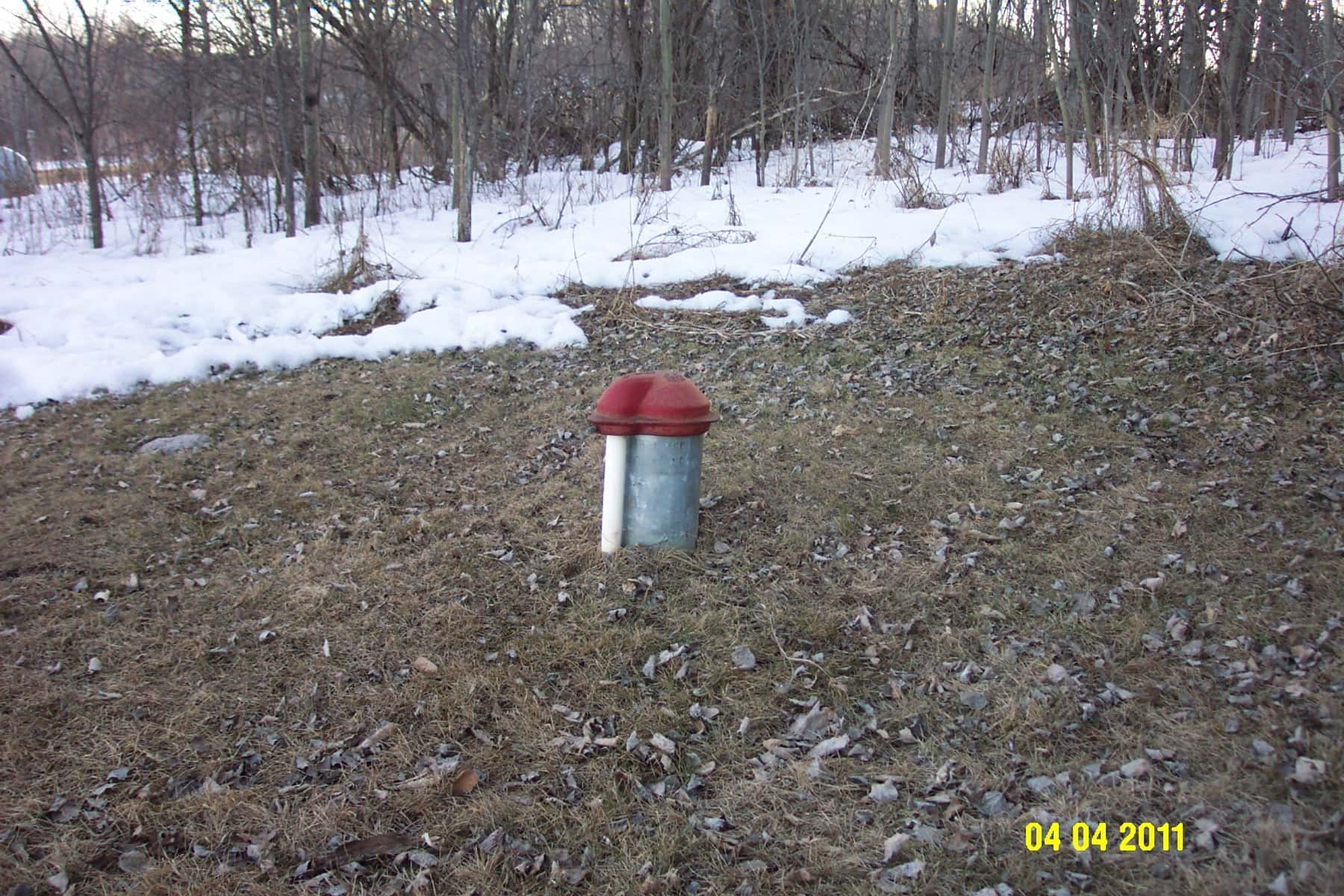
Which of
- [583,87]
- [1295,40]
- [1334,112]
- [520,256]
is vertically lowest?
[520,256]

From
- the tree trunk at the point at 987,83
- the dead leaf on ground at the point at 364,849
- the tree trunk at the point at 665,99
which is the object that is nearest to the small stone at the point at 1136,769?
the dead leaf on ground at the point at 364,849

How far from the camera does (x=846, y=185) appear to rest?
1121 centimetres

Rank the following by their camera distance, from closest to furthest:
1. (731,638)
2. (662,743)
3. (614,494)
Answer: (662,743) → (731,638) → (614,494)

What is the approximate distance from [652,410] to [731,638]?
1009mm

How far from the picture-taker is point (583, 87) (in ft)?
48.1

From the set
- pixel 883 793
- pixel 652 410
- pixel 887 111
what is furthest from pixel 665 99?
pixel 883 793

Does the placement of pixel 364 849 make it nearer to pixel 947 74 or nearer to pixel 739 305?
pixel 739 305

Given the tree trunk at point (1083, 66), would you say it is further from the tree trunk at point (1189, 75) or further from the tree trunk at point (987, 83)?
the tree trunk at point (987, 83)

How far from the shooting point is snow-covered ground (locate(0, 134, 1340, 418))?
6.77 m

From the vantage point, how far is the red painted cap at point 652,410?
3.57 m

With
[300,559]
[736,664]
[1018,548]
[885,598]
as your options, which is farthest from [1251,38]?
[300,559]

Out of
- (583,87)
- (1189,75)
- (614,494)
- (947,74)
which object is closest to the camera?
(614,494)

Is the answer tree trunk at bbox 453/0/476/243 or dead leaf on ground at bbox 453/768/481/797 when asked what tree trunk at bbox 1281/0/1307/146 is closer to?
dead leaf on ground at bbox 453/768/481/797

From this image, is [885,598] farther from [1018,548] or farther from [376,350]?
[376,350]
